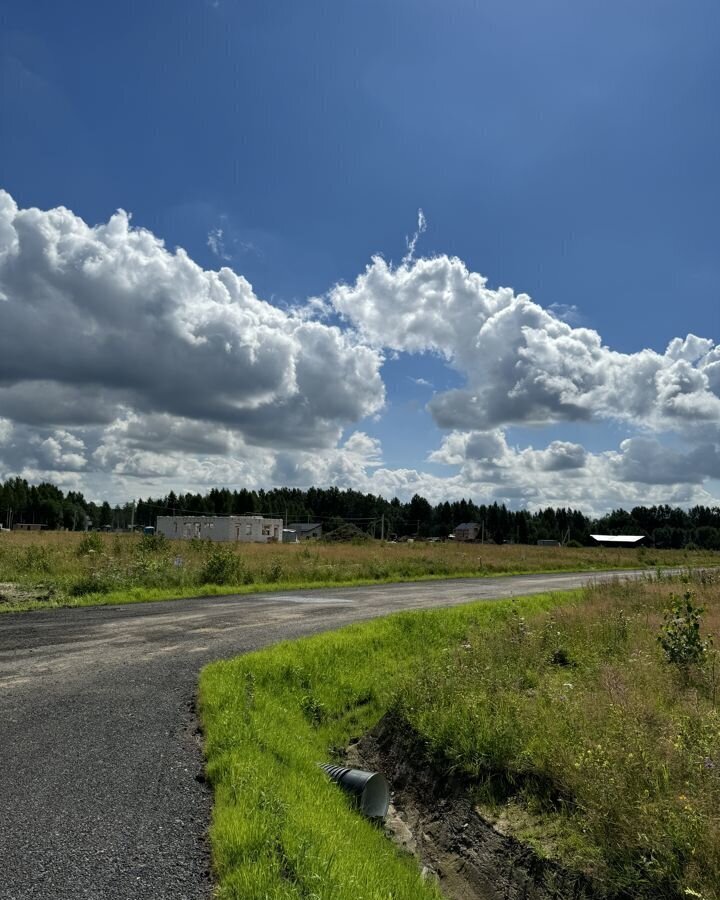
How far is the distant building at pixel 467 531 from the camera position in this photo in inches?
5940

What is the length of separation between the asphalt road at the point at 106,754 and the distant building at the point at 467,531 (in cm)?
13995

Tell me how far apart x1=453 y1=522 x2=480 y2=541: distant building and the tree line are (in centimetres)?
276

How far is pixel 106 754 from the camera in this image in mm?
6465

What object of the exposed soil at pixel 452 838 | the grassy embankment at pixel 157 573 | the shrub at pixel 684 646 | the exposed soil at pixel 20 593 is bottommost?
the exposed soil at pixel 452 838

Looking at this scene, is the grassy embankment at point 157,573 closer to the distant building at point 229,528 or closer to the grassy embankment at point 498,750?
the grassy embankment at point 498,750

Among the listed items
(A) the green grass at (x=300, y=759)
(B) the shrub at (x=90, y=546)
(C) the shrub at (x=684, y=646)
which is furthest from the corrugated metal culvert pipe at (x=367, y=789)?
(B) the shrub at (x=90, y=546)

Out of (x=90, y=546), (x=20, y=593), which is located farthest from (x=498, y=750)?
(x=90, y=546)

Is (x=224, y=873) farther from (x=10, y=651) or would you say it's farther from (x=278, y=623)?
(x=278, y=623)

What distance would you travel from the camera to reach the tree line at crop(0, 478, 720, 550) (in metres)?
148

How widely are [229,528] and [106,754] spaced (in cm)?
8276

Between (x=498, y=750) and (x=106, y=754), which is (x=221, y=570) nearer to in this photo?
(x=106, y=754)

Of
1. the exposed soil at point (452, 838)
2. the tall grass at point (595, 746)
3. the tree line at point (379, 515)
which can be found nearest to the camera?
the tall grass at point (595, 746)

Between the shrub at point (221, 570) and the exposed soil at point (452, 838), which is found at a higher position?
the shrub at point (221, 570)

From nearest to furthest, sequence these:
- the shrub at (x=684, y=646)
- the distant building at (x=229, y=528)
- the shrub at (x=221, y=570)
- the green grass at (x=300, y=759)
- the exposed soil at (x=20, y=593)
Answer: the green grass at (x=300, y=759)
the shrub at (x=684, y=646)
the exposed soil at (x=20, y=593)
the shrub at (x=221, y=570)
the distant building at (x=229, y=528)
